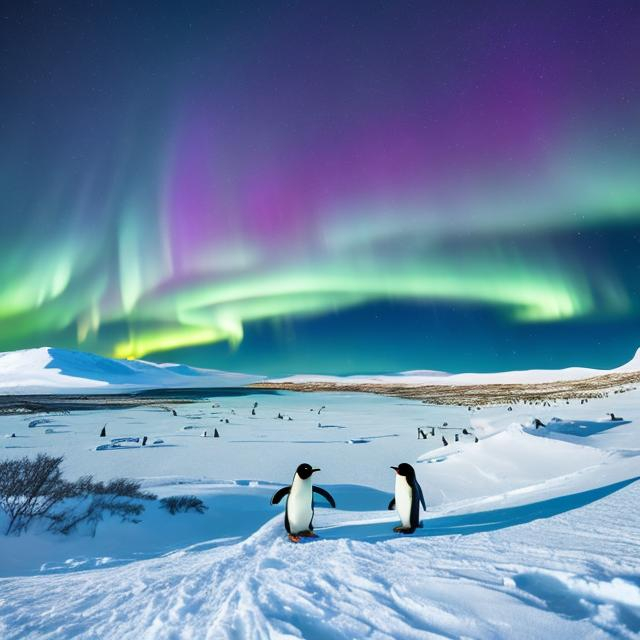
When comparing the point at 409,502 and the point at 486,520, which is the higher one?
the point at 409,502

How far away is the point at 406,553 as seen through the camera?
3.88 metres

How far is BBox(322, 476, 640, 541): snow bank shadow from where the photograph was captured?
499 cm

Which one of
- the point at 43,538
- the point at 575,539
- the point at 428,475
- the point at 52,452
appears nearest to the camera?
the point at 575,539

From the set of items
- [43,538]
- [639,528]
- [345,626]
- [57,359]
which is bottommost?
[43,538]

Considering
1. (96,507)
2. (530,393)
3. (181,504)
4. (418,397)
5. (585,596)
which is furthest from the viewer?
(418,397)

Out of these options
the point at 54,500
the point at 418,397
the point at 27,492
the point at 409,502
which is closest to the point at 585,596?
the point at 409,502

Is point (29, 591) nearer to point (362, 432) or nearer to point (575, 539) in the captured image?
point (575, 539)

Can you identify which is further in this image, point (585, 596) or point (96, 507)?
point (96, 507)

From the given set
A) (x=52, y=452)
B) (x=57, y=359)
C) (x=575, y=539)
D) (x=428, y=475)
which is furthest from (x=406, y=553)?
(x=57, y=359)

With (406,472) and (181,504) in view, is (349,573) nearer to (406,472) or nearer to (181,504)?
(406,472)

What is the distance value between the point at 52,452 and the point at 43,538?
13.5m

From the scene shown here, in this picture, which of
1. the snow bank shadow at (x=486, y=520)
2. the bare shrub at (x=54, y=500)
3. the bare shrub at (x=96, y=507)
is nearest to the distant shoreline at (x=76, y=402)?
the bare shrub at (x=54, y=500)

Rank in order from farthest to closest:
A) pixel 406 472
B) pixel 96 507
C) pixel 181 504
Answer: pixel 181 504
pixel 96 507
pixel 406 472

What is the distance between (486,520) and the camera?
210 inches
